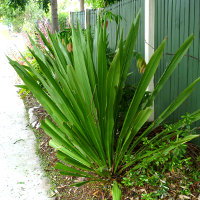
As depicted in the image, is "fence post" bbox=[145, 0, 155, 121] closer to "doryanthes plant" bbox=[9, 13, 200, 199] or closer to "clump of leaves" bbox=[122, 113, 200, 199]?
"doryanthes plant" bbox=[9, 13, 200, 199]

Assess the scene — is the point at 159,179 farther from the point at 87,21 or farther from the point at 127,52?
the point at 87,21

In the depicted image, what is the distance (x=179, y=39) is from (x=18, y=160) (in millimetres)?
2515

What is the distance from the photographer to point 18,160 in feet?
11.0

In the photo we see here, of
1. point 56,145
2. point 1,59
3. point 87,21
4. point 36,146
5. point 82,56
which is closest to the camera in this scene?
point 82,56

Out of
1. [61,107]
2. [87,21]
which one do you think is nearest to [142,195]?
[61,107]

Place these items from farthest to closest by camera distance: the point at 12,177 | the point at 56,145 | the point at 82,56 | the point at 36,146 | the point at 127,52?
the point at 36,146 → the point at 12,177 → the point at 56,145 → the point at 127,52 → the point at 82,56

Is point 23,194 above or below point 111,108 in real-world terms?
below

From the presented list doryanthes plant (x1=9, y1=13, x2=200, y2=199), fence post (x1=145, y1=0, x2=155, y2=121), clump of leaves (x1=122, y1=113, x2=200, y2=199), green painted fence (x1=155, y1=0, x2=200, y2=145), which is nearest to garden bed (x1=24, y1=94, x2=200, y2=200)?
clump of leaves (x1=122, y1=113, x2=200, y2=199)

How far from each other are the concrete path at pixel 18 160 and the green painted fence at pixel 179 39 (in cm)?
177

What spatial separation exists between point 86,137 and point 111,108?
36 centimetres

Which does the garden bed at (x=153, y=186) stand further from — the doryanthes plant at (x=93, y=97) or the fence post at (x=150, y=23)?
the fence post at (x=150, y=23)

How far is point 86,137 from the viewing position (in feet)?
6.97

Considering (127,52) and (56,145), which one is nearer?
(127,52)

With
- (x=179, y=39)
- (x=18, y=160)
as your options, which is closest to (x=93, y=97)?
(x=179, y=39)
